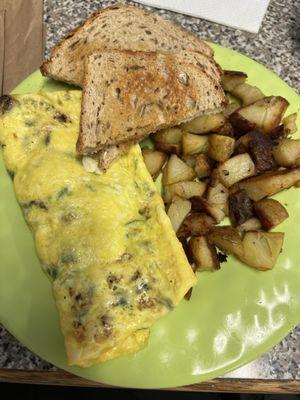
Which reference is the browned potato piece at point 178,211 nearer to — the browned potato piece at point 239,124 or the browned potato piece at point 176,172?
the browned potato piece at point 176,172

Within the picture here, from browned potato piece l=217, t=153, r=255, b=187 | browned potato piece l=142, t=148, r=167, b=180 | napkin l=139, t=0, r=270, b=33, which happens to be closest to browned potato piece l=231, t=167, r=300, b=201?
browned potato piece l=217, t=153, r=255, b=187

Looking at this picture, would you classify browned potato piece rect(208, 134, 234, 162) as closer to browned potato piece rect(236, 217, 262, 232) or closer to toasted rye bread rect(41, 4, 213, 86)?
browned potato piece rect(236, 217, 262, 232)

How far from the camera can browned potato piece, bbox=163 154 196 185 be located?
1.48 meters

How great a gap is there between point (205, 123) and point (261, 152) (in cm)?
21

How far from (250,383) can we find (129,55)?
108cm

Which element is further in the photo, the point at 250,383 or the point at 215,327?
the point at 250,383

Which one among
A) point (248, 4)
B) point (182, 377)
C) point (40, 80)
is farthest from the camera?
point (248, 4)

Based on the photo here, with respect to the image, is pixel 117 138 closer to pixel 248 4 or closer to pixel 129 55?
pixel 129 55

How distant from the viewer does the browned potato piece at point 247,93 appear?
1610 millimetres

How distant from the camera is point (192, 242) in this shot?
1.36 meters

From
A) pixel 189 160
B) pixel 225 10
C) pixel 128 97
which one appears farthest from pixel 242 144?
pixel 225 10

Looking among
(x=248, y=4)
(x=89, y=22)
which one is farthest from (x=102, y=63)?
Answer: (x=248, y=4)

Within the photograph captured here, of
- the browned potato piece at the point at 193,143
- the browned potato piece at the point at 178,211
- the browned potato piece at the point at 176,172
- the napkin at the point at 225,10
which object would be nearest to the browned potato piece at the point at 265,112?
the browned potato piece at the point at 193,143

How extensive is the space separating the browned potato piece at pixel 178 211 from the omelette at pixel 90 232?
6 centimetres
